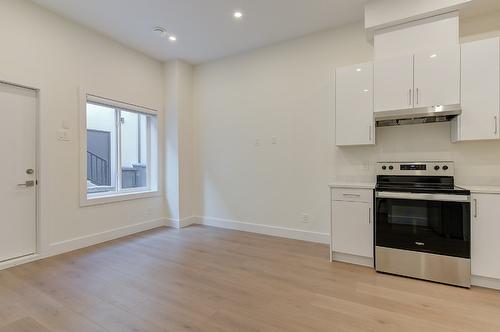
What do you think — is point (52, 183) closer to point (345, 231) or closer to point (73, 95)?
point (73, 95)

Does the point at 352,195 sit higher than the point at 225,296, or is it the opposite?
the point at 352,195

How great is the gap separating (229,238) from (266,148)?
1.56 meters

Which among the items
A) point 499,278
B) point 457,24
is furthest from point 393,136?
point 499,278

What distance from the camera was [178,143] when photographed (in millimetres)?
4723

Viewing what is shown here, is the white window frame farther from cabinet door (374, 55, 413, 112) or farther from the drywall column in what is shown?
cabinet door (374, 55, 413, 112)

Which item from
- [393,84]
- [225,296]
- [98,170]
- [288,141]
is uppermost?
[393,84]

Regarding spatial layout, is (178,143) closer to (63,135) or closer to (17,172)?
(63,135)

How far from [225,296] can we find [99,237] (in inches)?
99.8

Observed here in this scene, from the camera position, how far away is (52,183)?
329cm

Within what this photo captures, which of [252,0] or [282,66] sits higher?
[252,0]

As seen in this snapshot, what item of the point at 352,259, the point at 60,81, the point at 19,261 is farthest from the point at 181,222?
the point at 352,259

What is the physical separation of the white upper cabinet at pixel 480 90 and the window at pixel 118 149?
4.46 meters

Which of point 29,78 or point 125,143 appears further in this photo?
point 125,143

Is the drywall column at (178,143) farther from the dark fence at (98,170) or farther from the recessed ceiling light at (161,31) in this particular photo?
the dark fence at (98,170)
